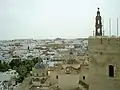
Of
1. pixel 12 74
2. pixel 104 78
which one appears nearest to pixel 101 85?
pixel 104 78

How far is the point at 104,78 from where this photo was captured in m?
6.05

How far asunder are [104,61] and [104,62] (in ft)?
0.07

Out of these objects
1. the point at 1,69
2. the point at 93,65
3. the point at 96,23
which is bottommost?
the point at 1,69

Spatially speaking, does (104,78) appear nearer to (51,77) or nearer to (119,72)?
(119,72)

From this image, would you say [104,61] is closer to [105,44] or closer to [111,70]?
[111,70]

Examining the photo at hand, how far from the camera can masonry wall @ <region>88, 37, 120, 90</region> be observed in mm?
5922

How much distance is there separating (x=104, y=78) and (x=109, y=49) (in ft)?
1.96

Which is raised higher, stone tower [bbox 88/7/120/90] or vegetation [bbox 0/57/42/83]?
stone tower [bbox 88/7/120/90]

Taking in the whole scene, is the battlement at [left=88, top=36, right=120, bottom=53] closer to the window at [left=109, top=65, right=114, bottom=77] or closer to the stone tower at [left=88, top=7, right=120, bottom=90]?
the stone tower at [left=88, top=7, right=120, bottom=90]

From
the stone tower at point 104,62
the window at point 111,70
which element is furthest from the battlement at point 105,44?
the window at point 111,70

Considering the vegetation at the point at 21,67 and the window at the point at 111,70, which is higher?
the window at the point at 111,70

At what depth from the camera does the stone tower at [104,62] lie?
5.92 metres

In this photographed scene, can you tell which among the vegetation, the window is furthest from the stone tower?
the vegetation

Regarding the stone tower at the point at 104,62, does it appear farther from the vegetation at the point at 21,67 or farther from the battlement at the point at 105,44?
the vegetation at the point at 21,67
